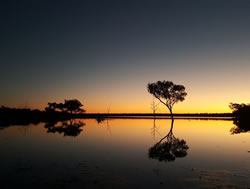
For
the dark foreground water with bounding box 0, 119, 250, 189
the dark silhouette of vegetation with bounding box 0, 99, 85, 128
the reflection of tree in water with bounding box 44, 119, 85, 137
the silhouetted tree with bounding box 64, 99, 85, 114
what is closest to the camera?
Result: the dark foreground water with bounding box 0, 119, 250, 189

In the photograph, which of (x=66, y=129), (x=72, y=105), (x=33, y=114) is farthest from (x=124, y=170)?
(x=72, y=105)

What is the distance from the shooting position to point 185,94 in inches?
3319

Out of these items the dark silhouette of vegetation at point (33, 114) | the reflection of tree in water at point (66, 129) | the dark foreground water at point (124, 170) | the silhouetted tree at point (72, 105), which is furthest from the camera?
the silhouetted tree at point (72, 105)

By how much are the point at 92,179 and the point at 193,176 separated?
5704 mm

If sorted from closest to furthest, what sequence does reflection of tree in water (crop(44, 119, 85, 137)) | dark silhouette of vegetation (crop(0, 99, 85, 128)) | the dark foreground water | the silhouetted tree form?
the dark foreground water
reflection of tree in water (crop(44, 119, 85, 137))
dark silhouette of vegetation (crop(0, 99, 85, 128))
the silhouetted tree

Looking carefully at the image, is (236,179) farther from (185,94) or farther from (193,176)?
(185,94)

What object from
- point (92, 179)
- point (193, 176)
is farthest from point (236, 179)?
point (92, 179)

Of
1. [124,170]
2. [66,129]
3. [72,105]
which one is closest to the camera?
[124,170]

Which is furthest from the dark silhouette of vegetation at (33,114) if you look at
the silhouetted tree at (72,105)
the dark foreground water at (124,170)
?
the dark foreground water at (124,170)

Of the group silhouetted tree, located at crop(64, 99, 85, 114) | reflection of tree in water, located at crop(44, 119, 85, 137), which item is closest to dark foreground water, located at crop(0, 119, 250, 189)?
reflection of tree in water, located at crop(44, 119, 85, 137)

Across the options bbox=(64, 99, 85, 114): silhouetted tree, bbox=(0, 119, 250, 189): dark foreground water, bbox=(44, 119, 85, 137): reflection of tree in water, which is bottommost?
bbox=(0, 119, 250, 189): dark foreground water

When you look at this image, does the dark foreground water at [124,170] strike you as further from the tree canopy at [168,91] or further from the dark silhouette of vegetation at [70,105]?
the dark silhouette of vegetation at [70,105]

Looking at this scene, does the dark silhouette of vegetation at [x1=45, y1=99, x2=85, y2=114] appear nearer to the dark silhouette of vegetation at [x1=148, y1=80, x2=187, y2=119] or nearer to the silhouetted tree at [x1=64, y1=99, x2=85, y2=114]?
the silhouetted tree at [x1=64, y1=99, x2=85, y2=114]

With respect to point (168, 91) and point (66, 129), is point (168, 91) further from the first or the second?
point (66, 129)
